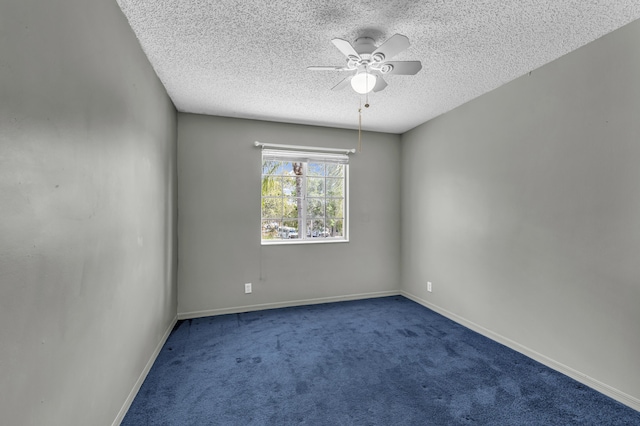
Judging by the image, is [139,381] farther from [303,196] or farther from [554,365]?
[554,365]

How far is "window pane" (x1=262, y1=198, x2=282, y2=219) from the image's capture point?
3.95 metres

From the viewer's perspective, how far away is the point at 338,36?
80.4 inches

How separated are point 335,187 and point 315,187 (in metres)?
0.30

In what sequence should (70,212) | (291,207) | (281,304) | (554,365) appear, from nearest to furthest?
(70,212)
(554,365)
(281,304)
(291,207)

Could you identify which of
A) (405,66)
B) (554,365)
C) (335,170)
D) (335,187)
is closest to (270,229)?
(335,187)

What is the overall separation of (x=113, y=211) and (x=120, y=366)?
3.08 ft

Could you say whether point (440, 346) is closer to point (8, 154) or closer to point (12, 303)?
point (12, 303)

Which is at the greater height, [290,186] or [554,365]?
[290,186]

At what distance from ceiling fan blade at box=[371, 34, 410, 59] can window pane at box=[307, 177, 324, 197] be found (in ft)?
7.62

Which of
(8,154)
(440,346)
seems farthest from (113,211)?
(440,346)

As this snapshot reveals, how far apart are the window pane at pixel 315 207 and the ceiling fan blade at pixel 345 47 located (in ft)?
7.82

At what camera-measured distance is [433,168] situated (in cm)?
382

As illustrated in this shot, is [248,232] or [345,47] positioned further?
[248,232]

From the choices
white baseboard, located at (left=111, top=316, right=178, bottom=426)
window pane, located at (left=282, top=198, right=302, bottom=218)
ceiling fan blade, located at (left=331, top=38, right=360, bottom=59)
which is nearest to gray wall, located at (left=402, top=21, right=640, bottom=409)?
ceiling fan blade, located at (left=331, top=38, right=360, bottom=59)
